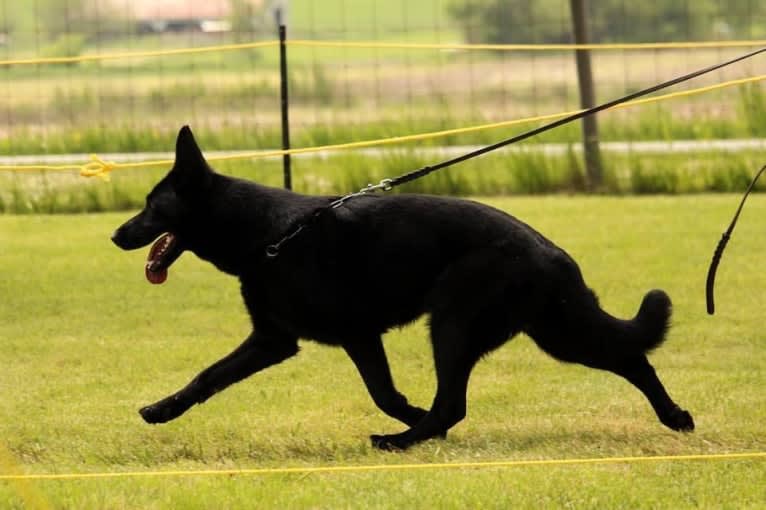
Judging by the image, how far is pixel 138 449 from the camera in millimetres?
6781

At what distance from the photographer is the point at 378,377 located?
676cm

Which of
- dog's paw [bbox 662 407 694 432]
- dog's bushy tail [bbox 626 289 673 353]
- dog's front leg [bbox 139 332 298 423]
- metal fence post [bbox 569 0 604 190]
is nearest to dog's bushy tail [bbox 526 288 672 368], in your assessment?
dog's bushy tail [bbox 626 289 673 353]

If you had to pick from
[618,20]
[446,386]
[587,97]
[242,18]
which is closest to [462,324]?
[446,386]

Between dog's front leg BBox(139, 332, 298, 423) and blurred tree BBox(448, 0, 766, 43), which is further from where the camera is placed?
blurred tree BBox(448, 0, 766, 43)

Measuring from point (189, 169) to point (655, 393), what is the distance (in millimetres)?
1986

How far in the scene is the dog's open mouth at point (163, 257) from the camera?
269 inches

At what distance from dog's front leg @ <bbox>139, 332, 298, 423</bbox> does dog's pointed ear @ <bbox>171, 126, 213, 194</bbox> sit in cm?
63

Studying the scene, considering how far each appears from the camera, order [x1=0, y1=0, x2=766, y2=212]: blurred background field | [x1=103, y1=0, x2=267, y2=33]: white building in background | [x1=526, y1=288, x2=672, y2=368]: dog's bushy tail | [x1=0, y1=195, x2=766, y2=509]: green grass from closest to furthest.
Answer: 1. [x1=0, y1=195, x2=766, y2=509]: green grass
2. [x1=526, y1=288, x2=672, y2=368]: dog's bushy tail
3. [x1=0, y1=0, x2=766, y2=212]: blurred background field
4. [x1=103, y1=0, x2=267, y2=33]: white building in background

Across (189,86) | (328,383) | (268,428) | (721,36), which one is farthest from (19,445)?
(721,36)

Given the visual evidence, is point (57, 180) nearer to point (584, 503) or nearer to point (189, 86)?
point (189, 86)

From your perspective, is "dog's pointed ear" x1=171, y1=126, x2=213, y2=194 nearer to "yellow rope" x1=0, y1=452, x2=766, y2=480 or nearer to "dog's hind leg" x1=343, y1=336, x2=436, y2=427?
"dog's hind leg" x1=343, y1=336, x2=436, y2=427

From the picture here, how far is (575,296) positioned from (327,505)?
1.38 metres

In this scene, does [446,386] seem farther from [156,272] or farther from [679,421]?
[156,272]

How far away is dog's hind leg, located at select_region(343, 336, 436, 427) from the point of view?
265 inches
